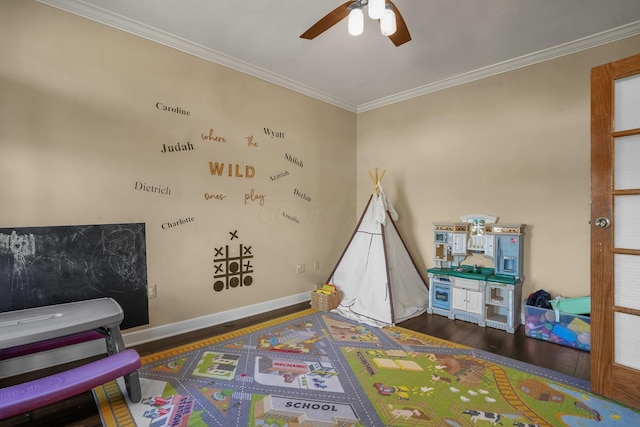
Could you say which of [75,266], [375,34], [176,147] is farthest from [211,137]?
[375,34]

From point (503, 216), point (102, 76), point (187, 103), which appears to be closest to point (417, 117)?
point (503, 216)

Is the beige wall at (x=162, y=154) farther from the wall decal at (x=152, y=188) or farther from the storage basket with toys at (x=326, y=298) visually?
the storage basket with toys at (x=326, y=298)

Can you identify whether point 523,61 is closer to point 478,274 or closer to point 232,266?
point 478,274

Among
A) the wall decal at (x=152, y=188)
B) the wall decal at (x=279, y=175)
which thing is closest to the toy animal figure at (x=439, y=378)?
the wall decal at (x=279, y=175)

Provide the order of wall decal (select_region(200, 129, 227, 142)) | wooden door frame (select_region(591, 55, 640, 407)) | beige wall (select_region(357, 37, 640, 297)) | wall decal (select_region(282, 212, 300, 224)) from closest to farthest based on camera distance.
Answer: wooden door frame (select_region(591, 55, 640, 407))
beige wall (select_region(357, 37, 640, 297))
wall decal (select_region(200, 129, 227, 142))
wall decal (select_region(282, 212, 300, 224))

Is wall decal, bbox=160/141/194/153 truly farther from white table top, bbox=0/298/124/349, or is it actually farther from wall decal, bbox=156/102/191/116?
white table top, bbox=0/298/124/349

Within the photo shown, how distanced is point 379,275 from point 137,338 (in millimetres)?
2381

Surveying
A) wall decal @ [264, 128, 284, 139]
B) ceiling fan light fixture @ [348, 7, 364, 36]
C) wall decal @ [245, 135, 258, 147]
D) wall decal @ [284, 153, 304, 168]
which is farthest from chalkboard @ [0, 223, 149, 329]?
ceiling fan light fixture @ [348, 7, 364, 36]

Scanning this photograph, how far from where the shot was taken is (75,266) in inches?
95.4

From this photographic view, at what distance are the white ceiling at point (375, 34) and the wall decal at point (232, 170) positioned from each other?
1017mm

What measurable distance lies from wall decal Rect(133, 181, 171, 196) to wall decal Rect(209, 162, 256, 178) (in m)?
0.46

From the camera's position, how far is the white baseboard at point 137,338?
84.5 inches

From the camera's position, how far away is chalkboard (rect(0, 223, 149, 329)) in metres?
2.19

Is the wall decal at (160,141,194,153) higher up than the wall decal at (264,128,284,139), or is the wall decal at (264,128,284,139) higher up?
the wall decal at (264,128,284,139)
